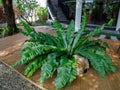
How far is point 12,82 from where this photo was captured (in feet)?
9.36

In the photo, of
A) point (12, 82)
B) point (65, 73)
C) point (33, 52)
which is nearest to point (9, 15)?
point (33, 52)

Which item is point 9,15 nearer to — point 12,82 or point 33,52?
point 33,52

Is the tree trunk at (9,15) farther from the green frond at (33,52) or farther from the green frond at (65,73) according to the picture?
the green frond at (65,73)

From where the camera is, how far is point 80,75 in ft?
9.71

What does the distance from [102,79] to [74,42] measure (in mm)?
948

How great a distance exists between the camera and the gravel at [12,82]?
2707 millimetres

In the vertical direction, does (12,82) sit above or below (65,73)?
below

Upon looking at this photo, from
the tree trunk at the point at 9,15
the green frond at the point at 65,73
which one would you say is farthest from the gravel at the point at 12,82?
the tree trunk at the point at 9,15

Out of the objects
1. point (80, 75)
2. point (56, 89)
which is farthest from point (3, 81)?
point (80, 75)

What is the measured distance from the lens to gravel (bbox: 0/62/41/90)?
2.71 m

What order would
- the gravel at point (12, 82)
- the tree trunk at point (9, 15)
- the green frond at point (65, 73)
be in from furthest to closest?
the tree trunk at point (9, 15) < the gravel at point (12, 82) < the green frond at point (65, 73)

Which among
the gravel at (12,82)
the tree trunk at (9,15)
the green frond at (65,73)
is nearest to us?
the green frond at (65,73)

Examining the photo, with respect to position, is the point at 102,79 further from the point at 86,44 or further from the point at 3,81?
the point at 3,81

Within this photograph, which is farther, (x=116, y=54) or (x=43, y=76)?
(x=116, y=54)
